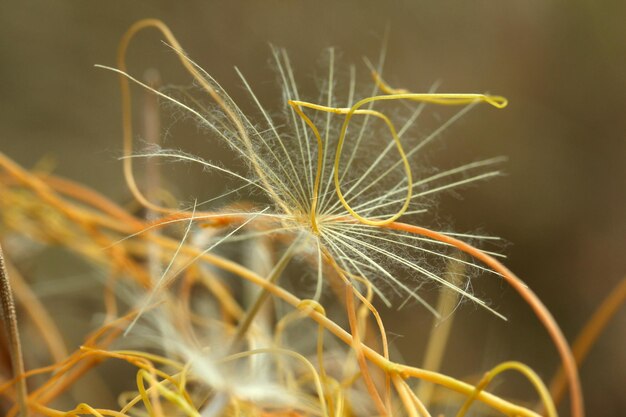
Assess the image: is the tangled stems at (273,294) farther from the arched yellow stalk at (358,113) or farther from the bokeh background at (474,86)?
the bokeh background at (474,86)

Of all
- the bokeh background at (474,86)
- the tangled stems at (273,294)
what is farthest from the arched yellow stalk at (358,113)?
the bokeh background at (474,86)

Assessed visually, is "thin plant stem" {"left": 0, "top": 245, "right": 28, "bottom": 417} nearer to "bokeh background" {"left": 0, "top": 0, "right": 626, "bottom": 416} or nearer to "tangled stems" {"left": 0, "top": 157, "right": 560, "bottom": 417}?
"tangled stems" {"left": 0, "top": 157, "right": 560, "bottom": 417}

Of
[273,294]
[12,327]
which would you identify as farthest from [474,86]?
[12,327]

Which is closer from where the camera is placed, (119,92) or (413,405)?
(413,405)

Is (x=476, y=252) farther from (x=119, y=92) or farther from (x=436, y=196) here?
(x=119, y=92)

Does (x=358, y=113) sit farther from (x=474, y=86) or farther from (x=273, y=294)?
(x=474, y=86)

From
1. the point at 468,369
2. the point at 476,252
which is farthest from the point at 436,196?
the point at 468,369

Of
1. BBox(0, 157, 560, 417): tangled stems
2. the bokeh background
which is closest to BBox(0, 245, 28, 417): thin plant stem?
BBox(0, 157, 560, 417): tangled stems

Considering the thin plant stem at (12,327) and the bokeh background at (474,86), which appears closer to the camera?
the thin plant stem at (12,327)
